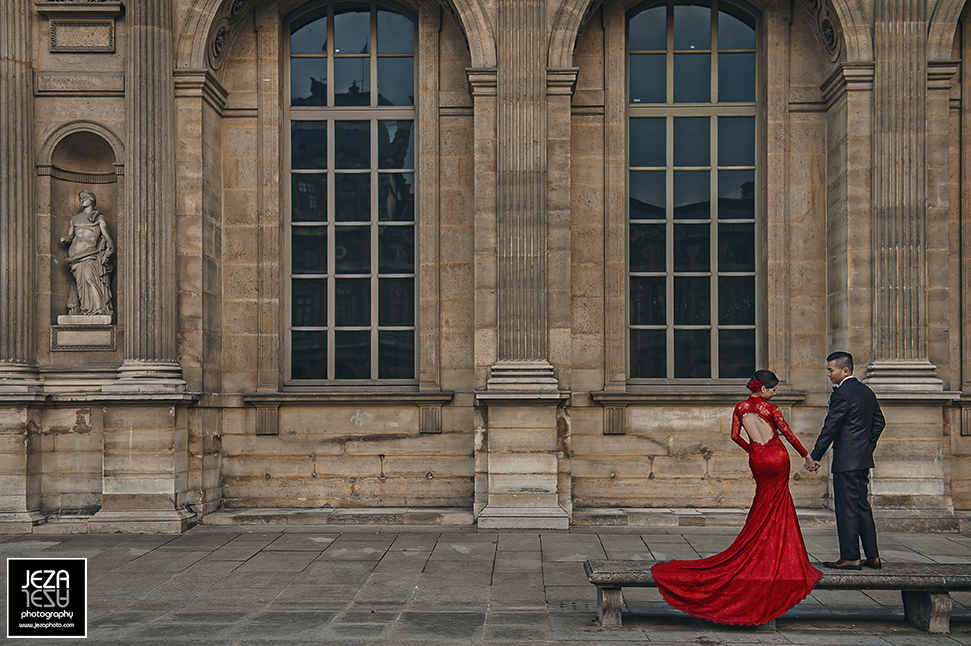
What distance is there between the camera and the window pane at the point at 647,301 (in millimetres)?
11383

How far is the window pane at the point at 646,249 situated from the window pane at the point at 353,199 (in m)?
3.76

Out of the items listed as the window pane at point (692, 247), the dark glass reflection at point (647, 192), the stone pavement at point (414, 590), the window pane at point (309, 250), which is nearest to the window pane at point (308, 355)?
the window pane at point (309, 250)

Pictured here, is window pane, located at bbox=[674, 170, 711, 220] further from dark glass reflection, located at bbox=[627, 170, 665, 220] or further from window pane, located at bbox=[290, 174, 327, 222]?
window pane, located at bbox=[290, 174, 327, 222]

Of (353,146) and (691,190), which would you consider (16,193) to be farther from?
(691,190)

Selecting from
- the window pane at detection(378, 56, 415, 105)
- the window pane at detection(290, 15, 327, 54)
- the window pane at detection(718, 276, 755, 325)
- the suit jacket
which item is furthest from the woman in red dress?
the window pane at detection(290, 15, 327, 54)

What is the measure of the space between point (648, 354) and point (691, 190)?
7.86 feet

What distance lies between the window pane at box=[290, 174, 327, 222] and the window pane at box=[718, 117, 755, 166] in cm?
566

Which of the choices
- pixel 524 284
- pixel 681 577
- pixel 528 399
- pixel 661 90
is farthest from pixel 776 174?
pixel 681 577

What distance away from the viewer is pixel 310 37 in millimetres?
11695

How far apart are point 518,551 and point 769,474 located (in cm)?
345

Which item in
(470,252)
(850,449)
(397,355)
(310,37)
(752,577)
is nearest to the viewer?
(752,577)

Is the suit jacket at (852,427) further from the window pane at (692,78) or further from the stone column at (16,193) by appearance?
the stone column at (16,193)

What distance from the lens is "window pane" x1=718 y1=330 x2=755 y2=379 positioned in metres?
11.4

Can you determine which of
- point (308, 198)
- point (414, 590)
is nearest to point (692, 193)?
point (308, 198)
